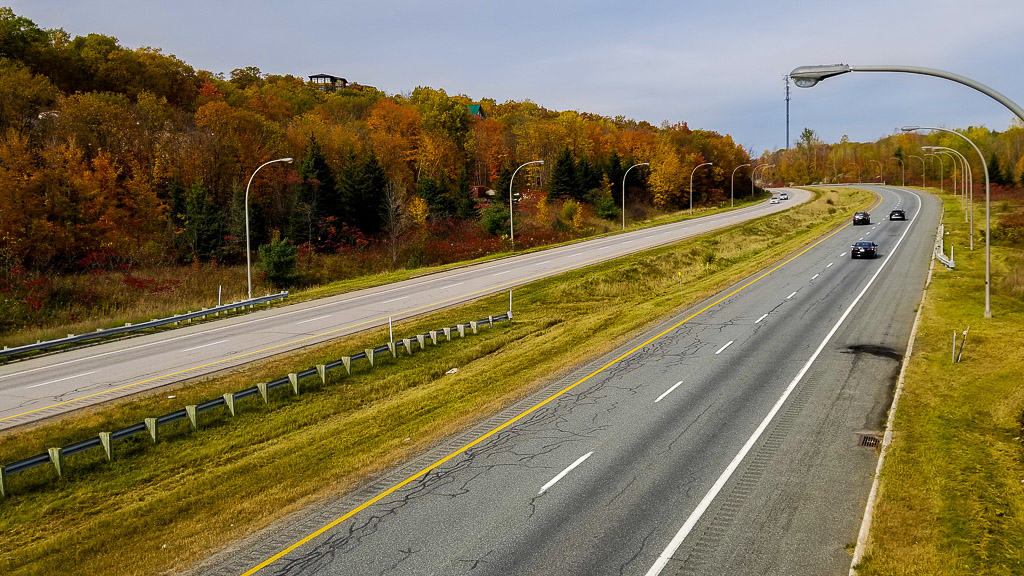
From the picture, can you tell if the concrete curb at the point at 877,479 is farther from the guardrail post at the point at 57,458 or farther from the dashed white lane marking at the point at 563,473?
the guardrail post at the point at 57,458

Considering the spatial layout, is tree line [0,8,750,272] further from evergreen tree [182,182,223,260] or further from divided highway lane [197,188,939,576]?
divided highway lane [197,188,939,576]

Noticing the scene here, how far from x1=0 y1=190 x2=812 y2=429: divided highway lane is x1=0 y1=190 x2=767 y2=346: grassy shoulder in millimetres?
2478

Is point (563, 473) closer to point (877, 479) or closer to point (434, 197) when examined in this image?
point (877, 479)

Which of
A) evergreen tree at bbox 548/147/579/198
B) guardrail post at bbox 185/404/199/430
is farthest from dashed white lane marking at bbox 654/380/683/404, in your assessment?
evergreen tree at bbox 548/147/579/198

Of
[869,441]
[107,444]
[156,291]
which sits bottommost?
[869,441]

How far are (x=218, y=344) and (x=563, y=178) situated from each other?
2579 inches

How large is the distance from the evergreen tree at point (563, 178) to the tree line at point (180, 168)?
188mm

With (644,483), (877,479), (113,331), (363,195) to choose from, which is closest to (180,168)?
(363,195)

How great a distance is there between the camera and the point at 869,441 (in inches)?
579

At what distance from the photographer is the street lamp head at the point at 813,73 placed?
406 inches

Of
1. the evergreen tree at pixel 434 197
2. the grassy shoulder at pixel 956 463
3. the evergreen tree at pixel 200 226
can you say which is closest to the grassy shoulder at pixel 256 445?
the grassy shoulder at pixel 956 463

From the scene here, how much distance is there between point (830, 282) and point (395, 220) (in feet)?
130

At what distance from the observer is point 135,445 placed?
16.1 m

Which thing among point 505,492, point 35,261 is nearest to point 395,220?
point 35,261
